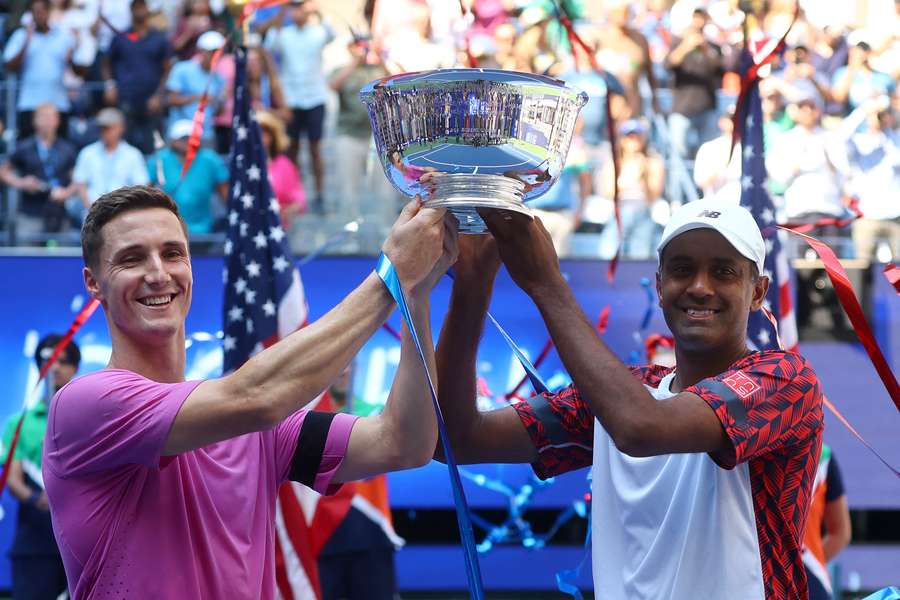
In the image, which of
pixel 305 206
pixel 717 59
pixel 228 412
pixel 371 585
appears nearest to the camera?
pixel 228 412

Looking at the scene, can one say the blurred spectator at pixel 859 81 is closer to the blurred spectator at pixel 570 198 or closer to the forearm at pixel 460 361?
the blurred spectator at pixel 570 198

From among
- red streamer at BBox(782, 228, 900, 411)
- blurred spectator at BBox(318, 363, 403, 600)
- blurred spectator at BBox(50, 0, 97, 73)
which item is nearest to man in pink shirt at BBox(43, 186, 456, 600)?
red streamer at BBox(782, 228, 900, 411)

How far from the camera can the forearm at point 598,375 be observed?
7.06ft

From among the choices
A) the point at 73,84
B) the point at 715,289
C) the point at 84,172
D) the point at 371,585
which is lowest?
the point at 371,585

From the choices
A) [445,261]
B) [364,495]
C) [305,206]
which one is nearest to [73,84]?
[305,206]

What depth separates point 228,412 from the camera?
2133 millimetres

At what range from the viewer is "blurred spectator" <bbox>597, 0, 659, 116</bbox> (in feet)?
29.0

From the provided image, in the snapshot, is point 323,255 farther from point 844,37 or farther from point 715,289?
point 715,289

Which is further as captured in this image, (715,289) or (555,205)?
(555,205)

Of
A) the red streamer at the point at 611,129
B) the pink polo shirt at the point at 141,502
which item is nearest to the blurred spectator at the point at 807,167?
the red streamer at the point at 611,129

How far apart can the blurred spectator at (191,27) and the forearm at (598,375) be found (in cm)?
681

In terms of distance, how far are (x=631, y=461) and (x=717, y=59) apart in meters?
7.18

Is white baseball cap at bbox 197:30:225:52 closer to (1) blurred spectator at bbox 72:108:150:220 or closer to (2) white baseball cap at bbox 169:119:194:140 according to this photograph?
(2) white baseball cap at bbox 169:119:194:140

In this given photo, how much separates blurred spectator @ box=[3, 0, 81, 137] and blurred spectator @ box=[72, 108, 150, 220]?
0.46m
